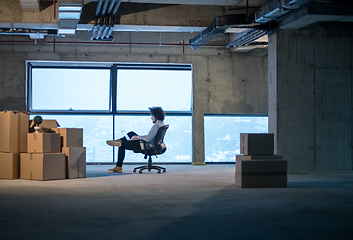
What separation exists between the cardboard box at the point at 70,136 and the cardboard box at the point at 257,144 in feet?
9.08

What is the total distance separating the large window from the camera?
1011cm

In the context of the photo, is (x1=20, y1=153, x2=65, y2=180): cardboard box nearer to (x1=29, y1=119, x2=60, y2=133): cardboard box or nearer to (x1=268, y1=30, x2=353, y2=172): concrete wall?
(x1=29, y1=119, x2=60, y2=133): cardboard box

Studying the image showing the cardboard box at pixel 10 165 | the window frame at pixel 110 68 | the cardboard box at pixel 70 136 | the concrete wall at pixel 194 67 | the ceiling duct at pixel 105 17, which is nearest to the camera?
the cardboard box at pixel 10 165

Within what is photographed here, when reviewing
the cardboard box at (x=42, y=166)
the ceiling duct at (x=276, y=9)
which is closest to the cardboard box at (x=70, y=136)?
the cardboard box at (x=42, y=166)

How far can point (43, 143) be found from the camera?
19.6ft

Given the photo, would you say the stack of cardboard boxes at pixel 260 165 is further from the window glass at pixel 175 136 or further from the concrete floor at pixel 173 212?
the window glass at pixel 175 136

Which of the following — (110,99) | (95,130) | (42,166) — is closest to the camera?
(42,166)

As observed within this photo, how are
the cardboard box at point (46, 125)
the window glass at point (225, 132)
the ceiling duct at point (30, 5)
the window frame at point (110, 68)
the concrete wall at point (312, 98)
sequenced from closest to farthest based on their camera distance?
the cardboard box at point (46, 125)
the ceiling duct at point (30, 5)
the concrete wall at point (312, 98)
the window frame at point (110, 68)
the window glass at point (225, 132)

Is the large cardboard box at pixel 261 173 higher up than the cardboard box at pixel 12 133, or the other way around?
the cardboard box at pixel 12 133

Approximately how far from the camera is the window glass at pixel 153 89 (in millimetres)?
10336

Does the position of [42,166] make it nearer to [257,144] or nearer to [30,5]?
[30,5]

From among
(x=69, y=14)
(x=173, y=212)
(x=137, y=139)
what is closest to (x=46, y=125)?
(x=137, y=139)

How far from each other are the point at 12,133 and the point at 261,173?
12.5 ft

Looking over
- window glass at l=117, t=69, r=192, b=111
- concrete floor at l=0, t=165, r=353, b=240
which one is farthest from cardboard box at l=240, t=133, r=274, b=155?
window glass at l=117, t=69, r=192, b=111
